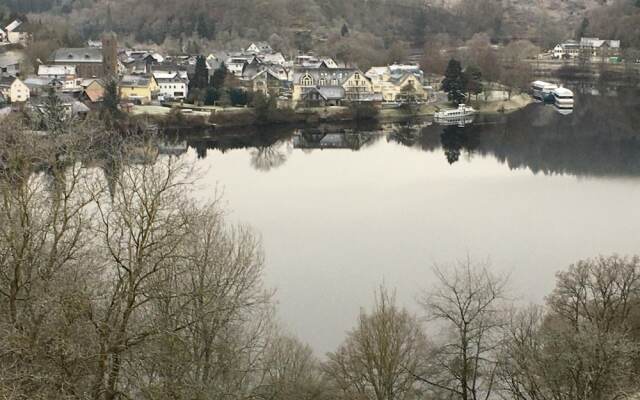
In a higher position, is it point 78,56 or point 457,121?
point 78,56

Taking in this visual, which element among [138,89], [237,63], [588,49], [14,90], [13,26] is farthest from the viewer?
[588,49]

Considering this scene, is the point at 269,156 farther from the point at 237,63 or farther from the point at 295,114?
the point at 237,63

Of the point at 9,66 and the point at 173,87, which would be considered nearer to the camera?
the point at 173,87

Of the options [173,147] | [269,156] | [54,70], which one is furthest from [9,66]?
[269,156]

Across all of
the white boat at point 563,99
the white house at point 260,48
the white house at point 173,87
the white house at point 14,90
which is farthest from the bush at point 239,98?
the white house at point 260,48

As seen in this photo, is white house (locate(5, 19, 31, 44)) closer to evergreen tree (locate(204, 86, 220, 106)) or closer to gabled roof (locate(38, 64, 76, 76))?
gabled roof (locate(38, 64, 76, 76))

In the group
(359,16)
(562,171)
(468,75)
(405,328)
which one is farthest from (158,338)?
(359,16)
